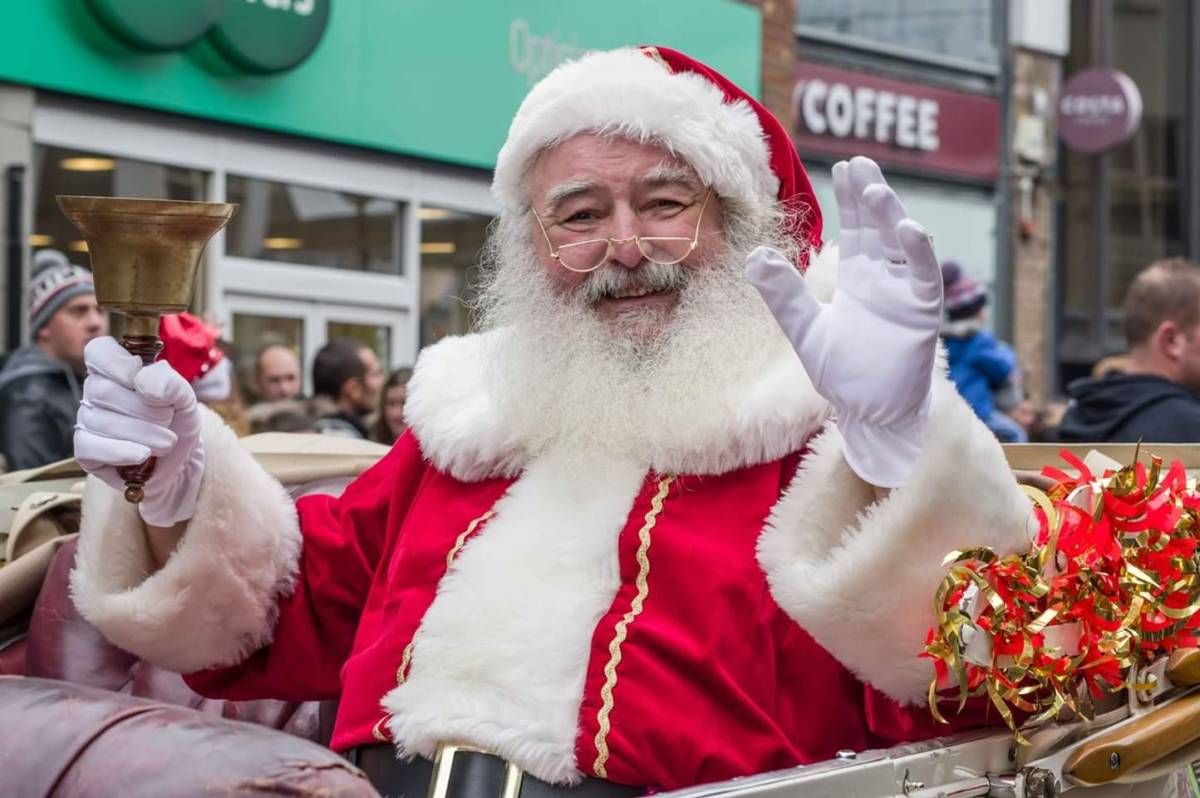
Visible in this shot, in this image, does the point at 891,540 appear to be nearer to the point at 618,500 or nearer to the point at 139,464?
the point at 618,500

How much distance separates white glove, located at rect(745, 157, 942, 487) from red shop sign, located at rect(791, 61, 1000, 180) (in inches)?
379

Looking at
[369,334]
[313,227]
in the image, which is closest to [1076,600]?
[313,227]

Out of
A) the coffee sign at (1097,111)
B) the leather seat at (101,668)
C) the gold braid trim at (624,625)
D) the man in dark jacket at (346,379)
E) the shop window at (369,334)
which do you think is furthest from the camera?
the coffee sign at (1097,111)

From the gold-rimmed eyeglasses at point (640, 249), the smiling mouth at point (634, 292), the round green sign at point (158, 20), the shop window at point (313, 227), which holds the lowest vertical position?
the smiling mouth at point (634, 292)

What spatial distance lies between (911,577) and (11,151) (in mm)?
5930

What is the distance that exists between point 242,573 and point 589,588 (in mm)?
614

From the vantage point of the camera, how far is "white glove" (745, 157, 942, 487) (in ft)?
7.11

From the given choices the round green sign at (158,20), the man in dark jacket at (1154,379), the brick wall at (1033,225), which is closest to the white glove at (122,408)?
the man in dark jacket at (1154,379)

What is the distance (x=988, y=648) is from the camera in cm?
229

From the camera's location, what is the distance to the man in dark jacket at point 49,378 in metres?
4.98

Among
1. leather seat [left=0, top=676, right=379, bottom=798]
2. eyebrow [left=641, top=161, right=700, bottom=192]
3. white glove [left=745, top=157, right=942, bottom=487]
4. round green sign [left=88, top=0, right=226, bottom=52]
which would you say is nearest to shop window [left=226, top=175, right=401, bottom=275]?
round green sign [left=88, top=0, right=226, bottom=52]

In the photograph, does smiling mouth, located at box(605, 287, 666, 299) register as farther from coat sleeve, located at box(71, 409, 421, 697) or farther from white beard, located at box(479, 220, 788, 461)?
coat sleeve, located at box(71, 409, 421, 697)

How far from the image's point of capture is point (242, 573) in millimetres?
2838

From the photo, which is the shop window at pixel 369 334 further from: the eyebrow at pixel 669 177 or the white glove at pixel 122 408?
the white glove at pixel 122 408
